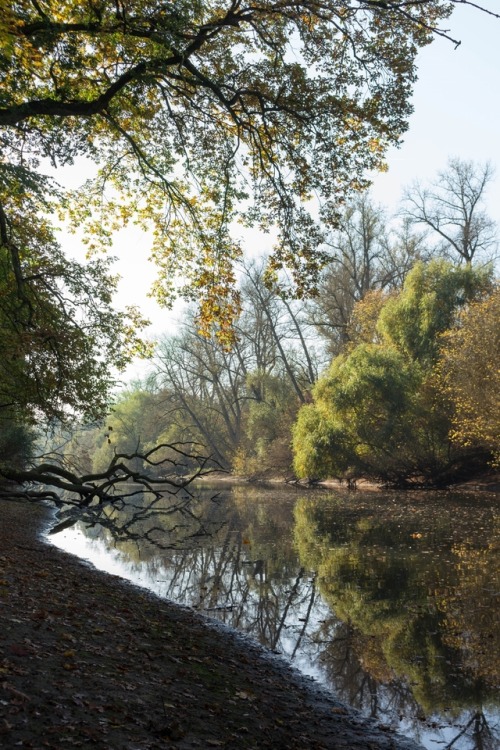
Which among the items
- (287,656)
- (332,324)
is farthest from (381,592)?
(332,324)

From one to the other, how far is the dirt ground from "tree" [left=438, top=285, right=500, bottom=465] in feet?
69.6

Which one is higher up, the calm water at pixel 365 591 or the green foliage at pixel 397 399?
the green foliage at pixel 397 399

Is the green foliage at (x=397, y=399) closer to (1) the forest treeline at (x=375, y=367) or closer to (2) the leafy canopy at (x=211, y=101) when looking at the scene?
(1) the forest treeline at (x=375, y=367)

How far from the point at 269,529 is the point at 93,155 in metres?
13.8

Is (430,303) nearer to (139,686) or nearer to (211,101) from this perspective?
(211,101)

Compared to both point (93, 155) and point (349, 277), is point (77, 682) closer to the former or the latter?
point (93, 155)

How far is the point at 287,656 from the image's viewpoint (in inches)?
332

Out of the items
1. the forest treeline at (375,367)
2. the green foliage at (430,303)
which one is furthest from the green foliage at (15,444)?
the green foliage at (430,303)

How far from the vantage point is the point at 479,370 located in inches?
1086

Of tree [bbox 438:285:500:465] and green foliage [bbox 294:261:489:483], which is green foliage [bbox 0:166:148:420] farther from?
green foliage [bbox 294:261:489:483]

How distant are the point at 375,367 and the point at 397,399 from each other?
2299 mm

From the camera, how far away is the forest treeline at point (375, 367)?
3003 cm

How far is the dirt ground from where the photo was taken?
4320 mm

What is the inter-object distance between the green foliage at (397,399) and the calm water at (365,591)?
33.7ft
